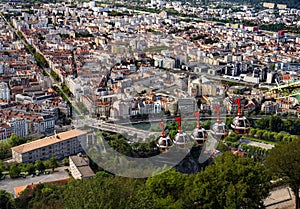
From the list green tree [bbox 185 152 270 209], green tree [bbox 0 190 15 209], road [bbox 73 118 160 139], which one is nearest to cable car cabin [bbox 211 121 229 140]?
green tree [bbox 185 152 270 209]

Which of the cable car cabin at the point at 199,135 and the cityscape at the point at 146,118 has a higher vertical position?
the cable car cabin at the point at 199,135

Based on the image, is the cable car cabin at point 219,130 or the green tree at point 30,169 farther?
the green tree at point 30,169

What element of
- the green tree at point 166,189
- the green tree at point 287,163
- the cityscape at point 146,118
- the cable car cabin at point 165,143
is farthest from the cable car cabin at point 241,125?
the green tree at point 287,163

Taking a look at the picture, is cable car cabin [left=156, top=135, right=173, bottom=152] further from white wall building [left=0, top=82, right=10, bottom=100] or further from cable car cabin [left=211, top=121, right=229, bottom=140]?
white wall building [left=0, top=82, right=10, bottom=100]

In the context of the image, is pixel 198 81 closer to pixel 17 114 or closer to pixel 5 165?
pixel 5 165

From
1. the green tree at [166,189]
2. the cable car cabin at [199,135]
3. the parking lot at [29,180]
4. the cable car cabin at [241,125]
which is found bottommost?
the parking lot at [29,180]

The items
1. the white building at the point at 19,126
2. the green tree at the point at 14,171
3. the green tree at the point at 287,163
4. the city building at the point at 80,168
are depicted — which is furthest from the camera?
the white building at the point at 19,126

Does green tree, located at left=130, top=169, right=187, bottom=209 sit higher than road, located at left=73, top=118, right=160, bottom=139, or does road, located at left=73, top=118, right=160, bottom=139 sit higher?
green tree, located at left=130, top=169, right=187, bottom=209

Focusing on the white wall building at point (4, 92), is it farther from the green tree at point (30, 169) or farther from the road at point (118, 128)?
the green tree at point (30, 169)
